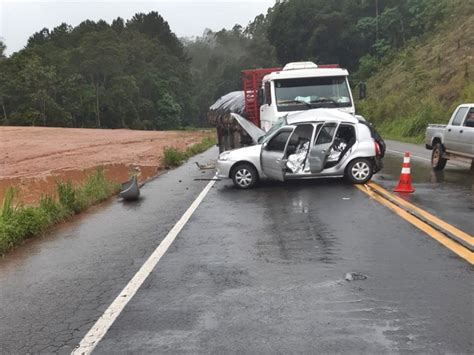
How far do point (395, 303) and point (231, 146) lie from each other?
17.5 m

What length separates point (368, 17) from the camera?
2970 inches

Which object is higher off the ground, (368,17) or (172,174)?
(368,17)

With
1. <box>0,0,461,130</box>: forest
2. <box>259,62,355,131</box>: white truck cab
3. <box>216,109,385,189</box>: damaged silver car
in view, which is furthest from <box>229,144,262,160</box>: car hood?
<box>0,0,461,130</box>: forest

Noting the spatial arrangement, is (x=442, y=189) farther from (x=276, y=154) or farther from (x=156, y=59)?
(x=156, y=59)

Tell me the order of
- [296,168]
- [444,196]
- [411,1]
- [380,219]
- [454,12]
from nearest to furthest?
1. [380,219]
2. [444,196]
3. [296,168]
4. [454,12]
5. [411,1]

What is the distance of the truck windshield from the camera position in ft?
52.7

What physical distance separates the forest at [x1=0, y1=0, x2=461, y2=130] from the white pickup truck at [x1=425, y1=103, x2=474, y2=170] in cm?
4598

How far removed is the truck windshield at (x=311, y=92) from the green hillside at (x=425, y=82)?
53.7ft

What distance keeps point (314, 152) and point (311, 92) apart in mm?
4000

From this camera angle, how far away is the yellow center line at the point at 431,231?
662cm

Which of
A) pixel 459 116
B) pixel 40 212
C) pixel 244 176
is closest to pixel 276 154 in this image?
pixel 244 176

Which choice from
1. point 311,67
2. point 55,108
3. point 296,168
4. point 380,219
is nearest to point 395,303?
point 380,219

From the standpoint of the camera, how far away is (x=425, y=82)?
42.6 m

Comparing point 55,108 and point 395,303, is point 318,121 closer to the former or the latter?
point 395,303
